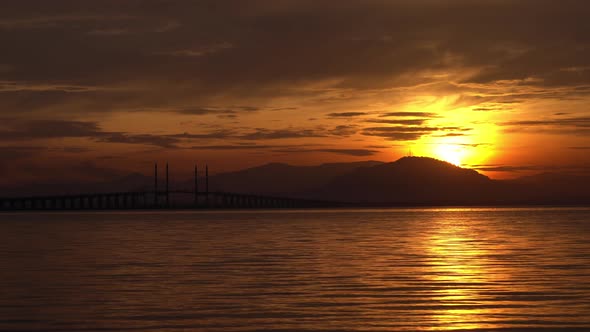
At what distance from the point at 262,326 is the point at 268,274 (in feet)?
39.6

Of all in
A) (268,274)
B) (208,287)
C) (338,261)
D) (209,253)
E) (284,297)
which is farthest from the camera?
(209,253)

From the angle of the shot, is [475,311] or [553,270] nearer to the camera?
[475,311]

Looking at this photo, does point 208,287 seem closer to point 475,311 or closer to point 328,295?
point 328,295

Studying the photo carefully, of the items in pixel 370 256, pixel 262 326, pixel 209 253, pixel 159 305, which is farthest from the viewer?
pixel 209 253

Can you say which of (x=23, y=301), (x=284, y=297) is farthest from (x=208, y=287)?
(x=23, y=301)

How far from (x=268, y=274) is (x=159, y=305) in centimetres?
900

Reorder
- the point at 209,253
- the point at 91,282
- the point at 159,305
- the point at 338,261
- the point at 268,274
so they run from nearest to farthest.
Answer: the point at 159,305
the point at 91,282
the point at 268,274
the point at 338,261
the point at 209,253

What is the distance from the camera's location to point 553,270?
31.6 m

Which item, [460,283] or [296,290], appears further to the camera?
[460,283]

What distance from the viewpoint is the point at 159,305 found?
2222cm

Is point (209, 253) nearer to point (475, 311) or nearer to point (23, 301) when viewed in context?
point (23, 301)

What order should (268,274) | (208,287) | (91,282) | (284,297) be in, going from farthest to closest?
(268,274), (91,282), (208,287), (284,297)

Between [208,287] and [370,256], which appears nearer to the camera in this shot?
[208,287]

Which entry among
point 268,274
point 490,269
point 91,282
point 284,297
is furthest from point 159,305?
point 490,269
